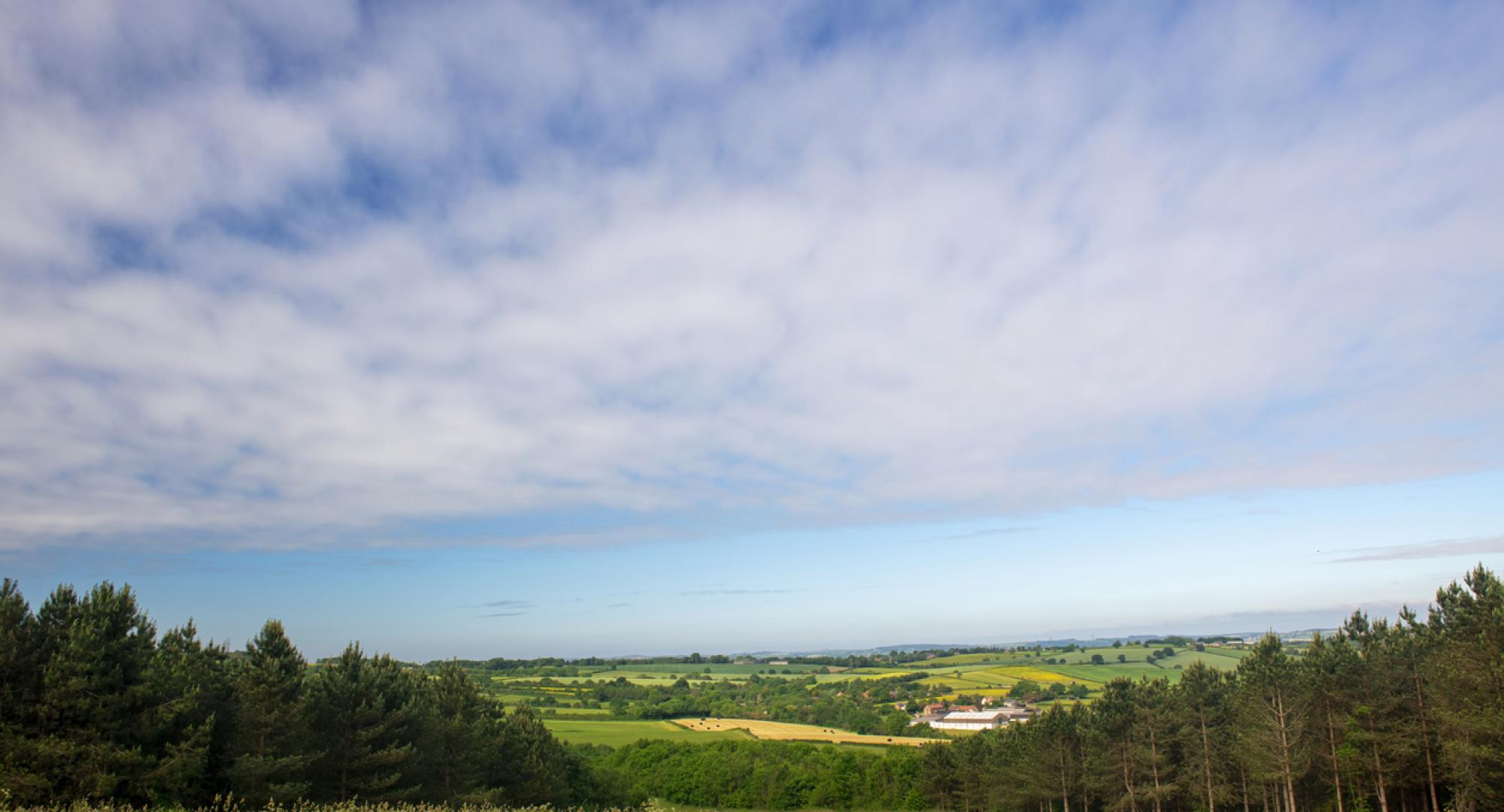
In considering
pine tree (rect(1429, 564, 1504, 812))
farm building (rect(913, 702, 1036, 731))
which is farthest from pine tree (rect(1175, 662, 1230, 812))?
farm building (rect(913, 702, 1036, 731))

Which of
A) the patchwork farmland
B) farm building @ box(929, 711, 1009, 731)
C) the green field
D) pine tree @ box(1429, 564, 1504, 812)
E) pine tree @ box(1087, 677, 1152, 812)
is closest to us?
pine tree @ box(1429, 564, 1504, 812)

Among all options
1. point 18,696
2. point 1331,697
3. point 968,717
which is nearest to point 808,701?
point 968,717

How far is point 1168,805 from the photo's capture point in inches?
2635

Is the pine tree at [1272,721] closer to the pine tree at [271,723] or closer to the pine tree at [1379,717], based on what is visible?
the pine tree at [1379,717]

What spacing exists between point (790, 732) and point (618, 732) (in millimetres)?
33589

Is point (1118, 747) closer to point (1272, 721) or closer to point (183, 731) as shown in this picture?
point (1272, 721)

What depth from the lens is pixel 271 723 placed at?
34000 millimetres

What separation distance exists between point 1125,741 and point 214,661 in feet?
220

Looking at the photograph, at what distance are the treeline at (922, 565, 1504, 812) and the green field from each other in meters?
73.6

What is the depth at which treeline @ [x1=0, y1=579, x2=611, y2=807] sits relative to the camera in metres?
27.8

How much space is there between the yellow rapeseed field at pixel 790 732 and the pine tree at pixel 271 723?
10525 centimetres

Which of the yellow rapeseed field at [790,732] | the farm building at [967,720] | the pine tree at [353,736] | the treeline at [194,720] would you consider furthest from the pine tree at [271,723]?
the farm building at [967,720]

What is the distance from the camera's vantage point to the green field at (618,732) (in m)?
126

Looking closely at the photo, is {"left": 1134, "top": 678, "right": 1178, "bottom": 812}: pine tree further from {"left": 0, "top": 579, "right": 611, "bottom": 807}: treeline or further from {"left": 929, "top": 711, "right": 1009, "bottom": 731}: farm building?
{"left": 929, "top": 711, "right": 1009, "bottom": 731}: farm building
